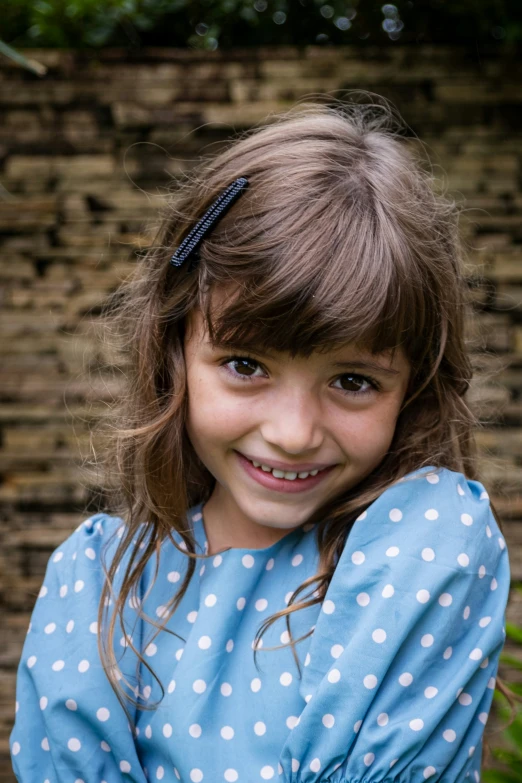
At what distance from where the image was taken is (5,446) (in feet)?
7.82

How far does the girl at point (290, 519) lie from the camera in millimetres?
1096

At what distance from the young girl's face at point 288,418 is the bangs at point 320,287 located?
3cm

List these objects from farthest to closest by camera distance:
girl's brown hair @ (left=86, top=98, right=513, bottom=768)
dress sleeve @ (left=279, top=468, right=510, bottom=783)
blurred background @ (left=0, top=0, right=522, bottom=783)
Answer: blurred background @ (left=0, top=0, right=522, bottom=783), girl's brown hair @ (left=86, top=98, right=513, bottom=768), dress sleeve @ (left=279, top=468, right=510, bottom=783)

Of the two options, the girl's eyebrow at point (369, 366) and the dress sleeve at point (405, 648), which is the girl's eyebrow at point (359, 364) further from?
the dress sleeve at point (405, 648)

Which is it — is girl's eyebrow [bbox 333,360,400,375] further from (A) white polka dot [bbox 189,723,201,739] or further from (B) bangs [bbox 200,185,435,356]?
(A) white polka dot [bbox 189,723,201,739]

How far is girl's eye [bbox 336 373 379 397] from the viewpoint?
119 cm

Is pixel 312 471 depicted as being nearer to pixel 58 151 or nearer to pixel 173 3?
pixel 58 151

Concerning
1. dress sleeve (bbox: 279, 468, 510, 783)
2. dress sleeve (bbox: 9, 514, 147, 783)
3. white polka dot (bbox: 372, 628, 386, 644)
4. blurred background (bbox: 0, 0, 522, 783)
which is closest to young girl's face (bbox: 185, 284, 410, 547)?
dress sleeve (bbox: 279, 468, 510, 783)

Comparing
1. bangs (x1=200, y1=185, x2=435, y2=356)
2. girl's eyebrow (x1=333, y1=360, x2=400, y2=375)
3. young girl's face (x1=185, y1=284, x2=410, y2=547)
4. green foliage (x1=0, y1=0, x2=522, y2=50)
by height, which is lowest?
young girl's face (x1=185, y1=284, x2=410, y2=547)

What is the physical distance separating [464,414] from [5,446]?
156cm

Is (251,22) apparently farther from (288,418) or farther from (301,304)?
(288,418)

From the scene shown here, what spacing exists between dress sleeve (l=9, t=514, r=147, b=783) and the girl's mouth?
0.41 m

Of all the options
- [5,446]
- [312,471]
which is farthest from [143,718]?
[5,446]

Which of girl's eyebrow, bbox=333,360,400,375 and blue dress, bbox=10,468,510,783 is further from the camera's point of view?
girl's eyebrow, bbox=333,360,400,375
